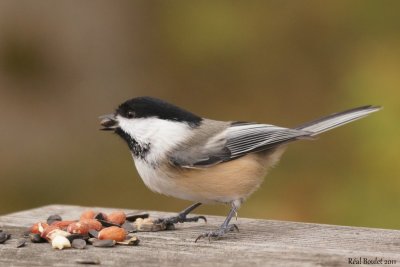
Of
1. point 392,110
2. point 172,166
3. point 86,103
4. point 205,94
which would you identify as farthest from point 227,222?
point 86,103

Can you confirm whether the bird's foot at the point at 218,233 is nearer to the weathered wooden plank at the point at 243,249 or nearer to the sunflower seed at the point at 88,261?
the weathered wooden plank at the point at 243,249

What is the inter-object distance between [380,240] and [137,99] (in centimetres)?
106

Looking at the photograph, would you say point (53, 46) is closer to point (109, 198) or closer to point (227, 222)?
point (109, 198)

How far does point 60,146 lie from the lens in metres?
5.12

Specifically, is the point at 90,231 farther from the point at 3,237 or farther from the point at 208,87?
the point at 208,87

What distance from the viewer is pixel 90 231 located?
271 centimetres

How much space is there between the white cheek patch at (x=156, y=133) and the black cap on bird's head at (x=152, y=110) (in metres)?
0.02

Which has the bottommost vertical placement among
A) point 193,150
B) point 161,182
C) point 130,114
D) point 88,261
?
point 88,261

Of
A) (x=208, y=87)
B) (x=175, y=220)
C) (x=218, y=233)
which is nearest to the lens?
(x=218, y=233)

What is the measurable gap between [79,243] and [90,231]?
0.50 feet

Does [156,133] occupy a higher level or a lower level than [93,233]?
higher

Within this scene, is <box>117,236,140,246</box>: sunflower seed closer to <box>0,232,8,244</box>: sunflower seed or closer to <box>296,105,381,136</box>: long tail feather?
<box>0,232,8,244</box>: sunflower seed

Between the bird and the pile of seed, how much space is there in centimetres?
13

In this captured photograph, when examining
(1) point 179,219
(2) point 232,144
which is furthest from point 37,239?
(2) point 232,144
